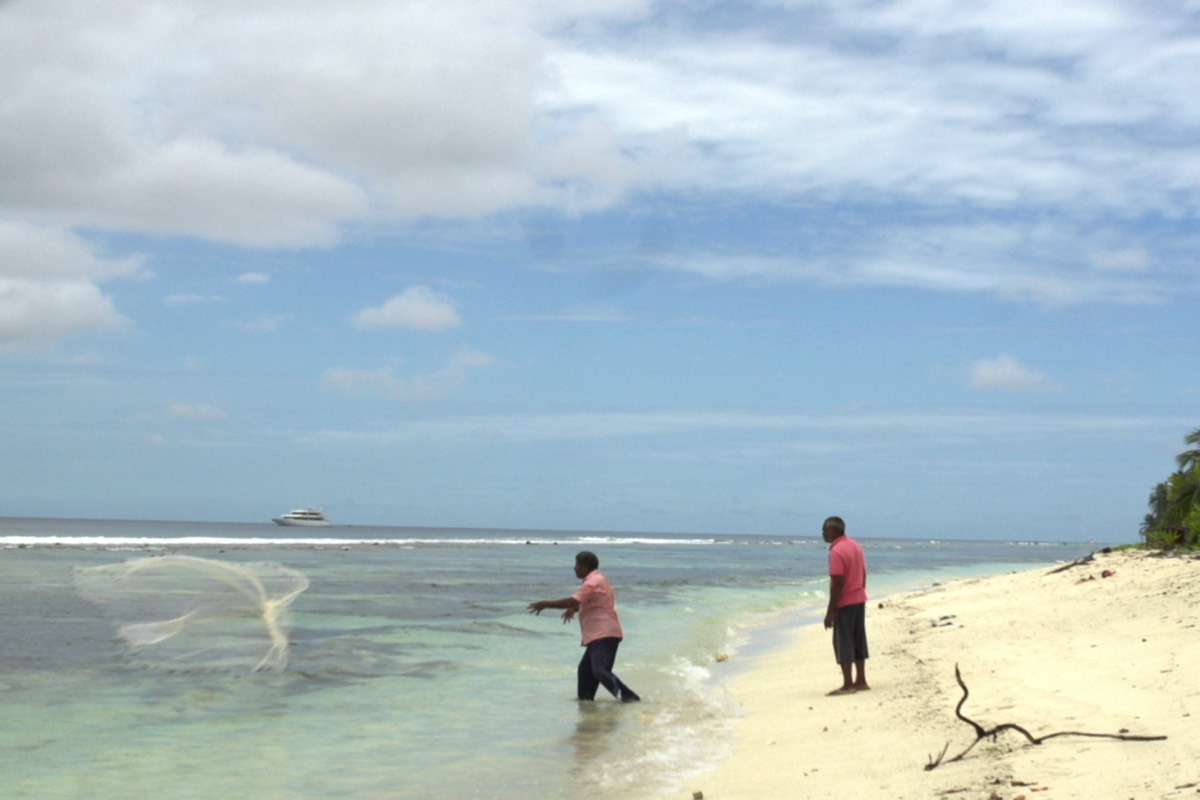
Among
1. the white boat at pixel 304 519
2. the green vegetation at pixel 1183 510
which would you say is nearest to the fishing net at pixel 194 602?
the green vegetation at pixel 1183 510

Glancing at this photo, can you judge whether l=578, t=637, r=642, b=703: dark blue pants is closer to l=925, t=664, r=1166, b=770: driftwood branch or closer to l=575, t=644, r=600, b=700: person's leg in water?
l=575, t=644, r=600, b=700: person's leg in water

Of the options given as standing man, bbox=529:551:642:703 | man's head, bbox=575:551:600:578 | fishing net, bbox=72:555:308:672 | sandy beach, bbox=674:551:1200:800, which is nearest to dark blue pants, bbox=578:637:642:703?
standing man, bbox=529:551:642:703

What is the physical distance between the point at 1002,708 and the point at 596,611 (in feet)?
13.7

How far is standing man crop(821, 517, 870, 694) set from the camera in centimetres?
1067

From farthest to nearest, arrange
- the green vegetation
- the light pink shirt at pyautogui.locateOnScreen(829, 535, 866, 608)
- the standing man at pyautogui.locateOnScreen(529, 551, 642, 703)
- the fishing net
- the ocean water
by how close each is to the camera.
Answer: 1. the green vegetation
2. the fishing net
3. the standing man at pyautogui.locateOnScreen(529, 551, 642, 703)
4. the light pink shirt at pyautogui.locateOnScreen(829, 535, 866, 608)
5. the ocean water

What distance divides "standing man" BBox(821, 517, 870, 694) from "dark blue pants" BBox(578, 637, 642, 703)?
87.9 inches

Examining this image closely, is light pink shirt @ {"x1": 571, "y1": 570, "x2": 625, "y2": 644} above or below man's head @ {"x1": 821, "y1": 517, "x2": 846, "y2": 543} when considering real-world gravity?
below

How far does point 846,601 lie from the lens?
10688 mm

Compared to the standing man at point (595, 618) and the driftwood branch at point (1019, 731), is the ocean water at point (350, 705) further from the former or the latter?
the driftwood branch at point (1019, 731)

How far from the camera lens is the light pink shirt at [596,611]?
36.8ft

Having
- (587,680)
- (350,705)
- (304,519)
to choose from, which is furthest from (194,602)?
(304,519)

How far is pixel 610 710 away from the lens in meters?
11.4

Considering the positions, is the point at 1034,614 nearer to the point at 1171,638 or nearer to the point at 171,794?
the point at 1171,638

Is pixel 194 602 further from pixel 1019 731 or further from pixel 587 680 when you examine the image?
pixel 1019 731
